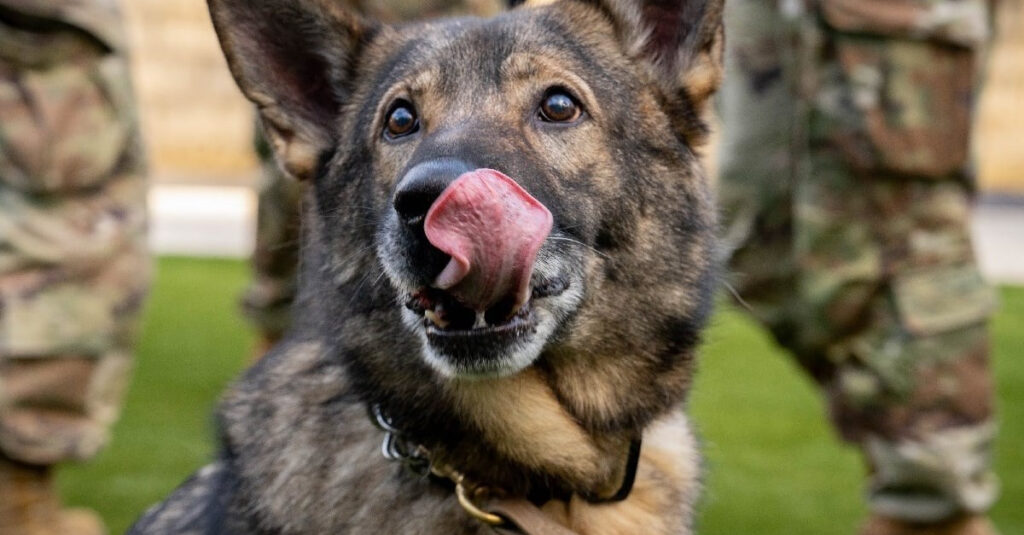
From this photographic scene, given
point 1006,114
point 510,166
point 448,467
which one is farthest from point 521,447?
point 1006,114

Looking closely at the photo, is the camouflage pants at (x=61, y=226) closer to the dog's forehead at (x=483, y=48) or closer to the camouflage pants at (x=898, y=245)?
the dog's forehead at (x=483, y=48)

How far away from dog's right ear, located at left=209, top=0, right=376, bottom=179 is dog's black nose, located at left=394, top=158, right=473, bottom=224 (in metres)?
0.60

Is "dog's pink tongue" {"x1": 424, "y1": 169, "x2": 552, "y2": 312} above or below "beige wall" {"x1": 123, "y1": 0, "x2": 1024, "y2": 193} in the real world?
above

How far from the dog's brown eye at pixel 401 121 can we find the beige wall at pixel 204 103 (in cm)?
1183

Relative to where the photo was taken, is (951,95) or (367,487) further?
(951,95)

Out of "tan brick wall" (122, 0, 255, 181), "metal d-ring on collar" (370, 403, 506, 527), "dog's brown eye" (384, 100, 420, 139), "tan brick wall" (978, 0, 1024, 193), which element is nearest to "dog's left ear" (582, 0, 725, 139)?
"dog's brown eye" (384, 100, 420, 139)

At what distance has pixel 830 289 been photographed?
11.7 feet

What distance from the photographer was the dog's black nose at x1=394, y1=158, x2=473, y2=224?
85.2 inches

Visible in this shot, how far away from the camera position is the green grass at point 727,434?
4.08m

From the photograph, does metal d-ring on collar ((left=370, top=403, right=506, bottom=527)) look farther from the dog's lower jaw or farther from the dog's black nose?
the dog's black nose

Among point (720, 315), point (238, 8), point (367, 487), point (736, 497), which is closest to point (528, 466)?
point (367, 487)

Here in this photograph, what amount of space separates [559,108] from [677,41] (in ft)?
1.22

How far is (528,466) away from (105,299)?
4.88 feet

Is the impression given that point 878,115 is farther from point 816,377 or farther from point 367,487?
point 367,487
